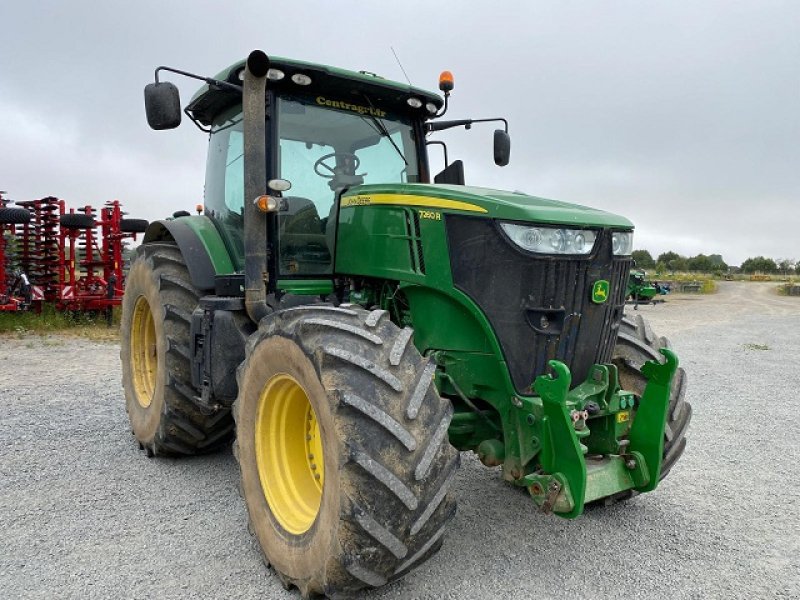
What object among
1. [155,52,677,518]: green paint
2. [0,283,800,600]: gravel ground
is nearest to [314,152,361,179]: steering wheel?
[155,52,677,518]: green paint

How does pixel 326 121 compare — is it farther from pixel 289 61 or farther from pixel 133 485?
pixel 133 485

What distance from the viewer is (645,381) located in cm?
349

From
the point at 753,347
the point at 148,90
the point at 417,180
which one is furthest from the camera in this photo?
the point at 753,347

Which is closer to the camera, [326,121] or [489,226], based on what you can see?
[489,226]

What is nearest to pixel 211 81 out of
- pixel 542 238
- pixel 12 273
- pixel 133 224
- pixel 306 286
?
pixel 306 286

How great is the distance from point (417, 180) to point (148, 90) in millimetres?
1732

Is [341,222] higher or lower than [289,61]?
lower

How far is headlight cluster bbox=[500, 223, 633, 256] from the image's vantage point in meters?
2.88

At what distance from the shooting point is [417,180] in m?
4.26

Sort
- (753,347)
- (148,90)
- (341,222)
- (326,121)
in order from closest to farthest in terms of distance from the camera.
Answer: (148,90) → (341,222) → (326,121) → (753,347)

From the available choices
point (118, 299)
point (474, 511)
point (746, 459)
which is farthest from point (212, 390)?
point (118, 299)

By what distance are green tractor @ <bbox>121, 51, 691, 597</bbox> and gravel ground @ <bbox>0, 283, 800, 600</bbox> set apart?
0.30 meters

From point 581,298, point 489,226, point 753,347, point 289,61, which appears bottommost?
point 753,347

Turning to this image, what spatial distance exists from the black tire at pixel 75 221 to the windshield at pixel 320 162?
8.97 m
